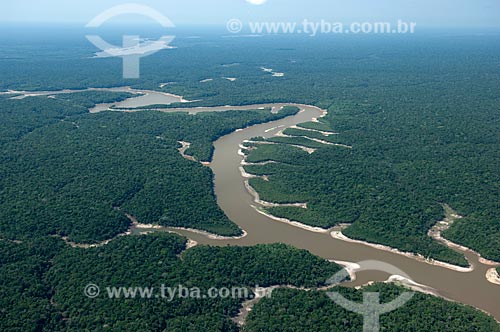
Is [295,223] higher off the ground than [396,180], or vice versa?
[396,180]

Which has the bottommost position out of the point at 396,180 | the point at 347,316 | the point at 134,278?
the point at 347,316

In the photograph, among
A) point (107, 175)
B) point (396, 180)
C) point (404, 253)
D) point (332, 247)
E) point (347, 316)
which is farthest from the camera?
point (107, 175)

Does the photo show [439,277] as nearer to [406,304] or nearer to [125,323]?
[406,304]

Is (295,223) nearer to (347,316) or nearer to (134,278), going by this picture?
(347,316)

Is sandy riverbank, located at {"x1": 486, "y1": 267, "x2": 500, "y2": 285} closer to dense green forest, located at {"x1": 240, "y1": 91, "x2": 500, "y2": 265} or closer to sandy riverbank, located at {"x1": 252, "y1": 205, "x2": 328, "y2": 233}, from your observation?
dense green forest, located at {"x1": 240, "y1": 91, "x2": 500, "y2": 265}

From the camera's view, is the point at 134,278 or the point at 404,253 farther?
the point at 404,253

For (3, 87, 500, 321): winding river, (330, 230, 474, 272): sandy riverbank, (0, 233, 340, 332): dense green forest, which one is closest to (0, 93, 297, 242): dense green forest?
(3, 87, 500, 321): winding river

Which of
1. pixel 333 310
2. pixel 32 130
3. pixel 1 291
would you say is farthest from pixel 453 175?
pixel 32 130

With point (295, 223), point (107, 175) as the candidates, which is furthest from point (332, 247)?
point (107, 175)
